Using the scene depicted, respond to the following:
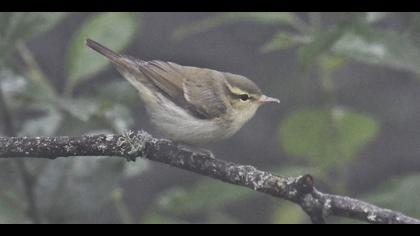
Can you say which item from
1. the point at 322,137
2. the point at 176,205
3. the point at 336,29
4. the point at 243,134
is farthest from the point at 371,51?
the point at 243,134

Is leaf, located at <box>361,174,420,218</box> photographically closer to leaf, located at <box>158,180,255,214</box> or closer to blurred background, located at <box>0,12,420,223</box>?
blurred background, located at <box>0,12,420,223</box>

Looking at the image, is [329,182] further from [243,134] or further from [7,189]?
[243,134]

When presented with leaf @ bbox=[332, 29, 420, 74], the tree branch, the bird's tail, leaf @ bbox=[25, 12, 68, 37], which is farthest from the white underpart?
the tree branch

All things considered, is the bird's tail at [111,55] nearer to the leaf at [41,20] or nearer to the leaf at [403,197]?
the leaf at [41,20]

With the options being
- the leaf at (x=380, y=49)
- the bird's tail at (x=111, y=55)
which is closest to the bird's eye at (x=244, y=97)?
the bird's tail at (x=111, y=55)

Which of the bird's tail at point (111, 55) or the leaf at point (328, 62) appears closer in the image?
the bird's tail at point (111, 55)

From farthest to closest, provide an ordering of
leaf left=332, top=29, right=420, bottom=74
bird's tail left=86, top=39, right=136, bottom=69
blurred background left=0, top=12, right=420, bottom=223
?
bird's tail left=86, top=39, right=136, bottom=69
blurred background left=0, top=12, right=420, bottom=223
leaf left=332, top=29, right=420, bottom=74
